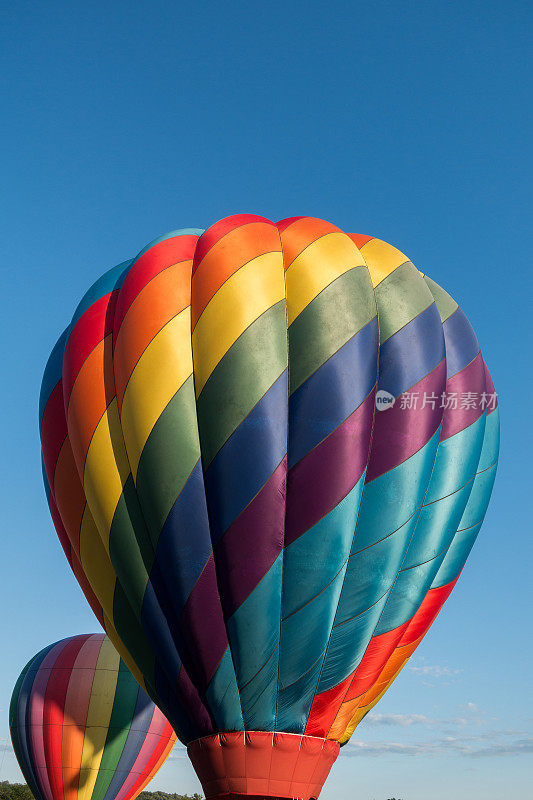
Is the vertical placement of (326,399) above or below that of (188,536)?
above

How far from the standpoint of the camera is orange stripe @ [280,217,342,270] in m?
9.65

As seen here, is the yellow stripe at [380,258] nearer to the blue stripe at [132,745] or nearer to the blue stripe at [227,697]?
the blue stripe at [227,697]

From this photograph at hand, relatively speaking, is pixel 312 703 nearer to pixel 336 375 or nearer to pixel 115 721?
pixel 336 375

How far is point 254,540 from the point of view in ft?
28.6

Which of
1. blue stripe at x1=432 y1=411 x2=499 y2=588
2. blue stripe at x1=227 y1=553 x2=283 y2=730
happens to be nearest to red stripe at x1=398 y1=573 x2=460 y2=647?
blue stripe at x1=432 y1=411 x2=499 y2=588

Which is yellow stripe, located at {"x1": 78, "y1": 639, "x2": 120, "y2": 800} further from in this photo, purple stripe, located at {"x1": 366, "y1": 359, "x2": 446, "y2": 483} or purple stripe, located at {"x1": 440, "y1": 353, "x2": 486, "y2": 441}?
purple stripe, located at {"x1": 366, "y1": 359, "x2": 446, "y2": 483}

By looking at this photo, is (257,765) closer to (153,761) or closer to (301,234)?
(301,234)

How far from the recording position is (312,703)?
9.09m

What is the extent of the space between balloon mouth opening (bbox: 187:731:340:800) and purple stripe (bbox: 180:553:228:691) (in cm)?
64

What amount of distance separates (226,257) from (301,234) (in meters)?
0.95

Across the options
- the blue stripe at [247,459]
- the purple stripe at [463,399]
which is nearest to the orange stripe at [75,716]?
the blue stripe at [247,459]

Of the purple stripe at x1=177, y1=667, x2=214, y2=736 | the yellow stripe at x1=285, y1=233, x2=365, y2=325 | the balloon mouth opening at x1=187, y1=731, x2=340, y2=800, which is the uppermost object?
the yellow stripe at x1=285, y1=233, x2=365, y2=325

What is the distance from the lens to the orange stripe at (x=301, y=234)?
9648mm

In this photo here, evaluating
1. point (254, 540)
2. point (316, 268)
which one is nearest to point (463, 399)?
point (316, 268)
